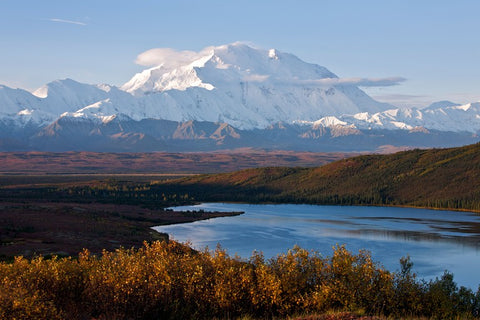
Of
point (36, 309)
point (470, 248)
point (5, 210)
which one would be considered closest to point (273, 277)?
point (36, 309)

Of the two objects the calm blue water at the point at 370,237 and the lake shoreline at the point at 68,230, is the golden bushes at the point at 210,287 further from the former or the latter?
the lake shoreline at the point at 68,230

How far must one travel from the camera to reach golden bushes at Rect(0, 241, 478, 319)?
50188 mm

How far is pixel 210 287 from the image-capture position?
176ft

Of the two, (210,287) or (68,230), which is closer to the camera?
(210,287)

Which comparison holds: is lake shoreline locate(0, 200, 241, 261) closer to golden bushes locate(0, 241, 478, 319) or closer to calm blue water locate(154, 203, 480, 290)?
calm blue water locate(154, 203, 480, 290)

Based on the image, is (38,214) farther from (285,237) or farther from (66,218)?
(285,237)

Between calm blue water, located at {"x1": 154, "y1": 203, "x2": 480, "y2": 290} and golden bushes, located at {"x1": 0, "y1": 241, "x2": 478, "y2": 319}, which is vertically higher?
golden bushes, located at {"x1": 0, "y1": 241, "x2": 478, "y2": 319}

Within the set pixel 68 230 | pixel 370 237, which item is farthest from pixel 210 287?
pixel 370 237

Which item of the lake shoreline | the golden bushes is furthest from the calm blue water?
the golden bushes

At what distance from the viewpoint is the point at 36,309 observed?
41125 mm

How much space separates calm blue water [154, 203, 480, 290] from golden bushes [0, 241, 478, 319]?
43126 mm

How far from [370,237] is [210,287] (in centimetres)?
10437

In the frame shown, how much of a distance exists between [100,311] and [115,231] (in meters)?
96.2

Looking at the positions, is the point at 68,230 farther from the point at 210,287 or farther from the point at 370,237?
the point at 210,287
